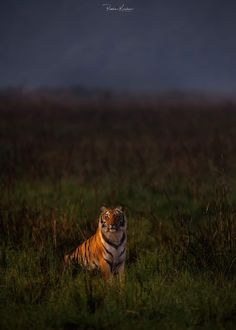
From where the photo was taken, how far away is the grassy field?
24.2 feet

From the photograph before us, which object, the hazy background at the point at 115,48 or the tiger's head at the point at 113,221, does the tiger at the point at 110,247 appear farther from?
the hazy background at the point at 115,48

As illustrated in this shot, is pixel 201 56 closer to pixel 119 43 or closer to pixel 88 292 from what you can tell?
pixel 119 43

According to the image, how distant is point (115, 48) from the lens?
153 meters

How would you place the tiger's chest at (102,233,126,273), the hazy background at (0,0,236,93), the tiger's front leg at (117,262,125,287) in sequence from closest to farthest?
1. the tiger's front leg at (117,262,125,287)
2. the tiger's chest at (102,233,126,273)
3. the hazy background at (0,0,236,93)

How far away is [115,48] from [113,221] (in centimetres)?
14633

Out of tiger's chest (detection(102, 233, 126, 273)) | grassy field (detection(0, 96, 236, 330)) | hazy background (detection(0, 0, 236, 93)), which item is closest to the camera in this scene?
grassy field (detection(0, 96, 236, 330))

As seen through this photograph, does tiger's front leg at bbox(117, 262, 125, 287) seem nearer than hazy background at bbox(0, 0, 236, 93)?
Yes

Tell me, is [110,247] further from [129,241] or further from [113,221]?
[129,241]

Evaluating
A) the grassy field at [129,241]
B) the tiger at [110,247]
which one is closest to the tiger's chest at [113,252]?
the tiger at [110,247]

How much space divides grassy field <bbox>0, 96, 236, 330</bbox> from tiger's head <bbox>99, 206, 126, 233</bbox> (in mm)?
508

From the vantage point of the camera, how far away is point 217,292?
7.66 meters

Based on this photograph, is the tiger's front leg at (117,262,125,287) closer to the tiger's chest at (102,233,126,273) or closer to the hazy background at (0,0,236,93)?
the tiger's chest at (102,233,126,273)

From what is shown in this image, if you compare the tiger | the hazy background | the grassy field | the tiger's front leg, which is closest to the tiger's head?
the tiger

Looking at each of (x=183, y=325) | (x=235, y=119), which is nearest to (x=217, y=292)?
(x=183, y=325)
